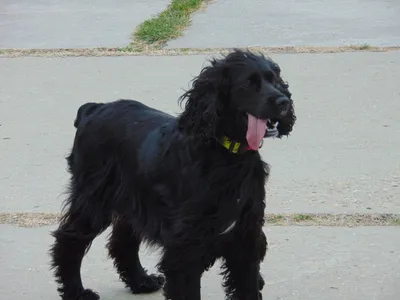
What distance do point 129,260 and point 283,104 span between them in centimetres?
140

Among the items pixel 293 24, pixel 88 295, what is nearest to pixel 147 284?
pixel 88 295

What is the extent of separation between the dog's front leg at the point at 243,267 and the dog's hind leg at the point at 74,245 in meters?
0.68

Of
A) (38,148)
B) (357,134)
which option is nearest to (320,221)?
(357,134)

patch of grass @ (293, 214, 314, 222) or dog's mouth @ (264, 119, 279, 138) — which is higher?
dog's mouth @ (264, 119, 279, 138)

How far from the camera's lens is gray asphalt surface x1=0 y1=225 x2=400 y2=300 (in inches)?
184

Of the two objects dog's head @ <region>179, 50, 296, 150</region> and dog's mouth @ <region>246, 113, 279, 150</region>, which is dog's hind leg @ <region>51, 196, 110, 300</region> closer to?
dog's head @ <region>179, 50, 296, 150</region>

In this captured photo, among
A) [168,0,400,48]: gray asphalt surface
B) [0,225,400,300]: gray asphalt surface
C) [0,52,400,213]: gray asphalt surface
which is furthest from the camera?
[168,0,400,48]: gray asphalt surface

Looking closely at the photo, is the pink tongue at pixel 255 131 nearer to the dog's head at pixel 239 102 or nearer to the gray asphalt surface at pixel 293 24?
the dog's head at pixel 239 102

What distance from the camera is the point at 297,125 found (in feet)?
22.4

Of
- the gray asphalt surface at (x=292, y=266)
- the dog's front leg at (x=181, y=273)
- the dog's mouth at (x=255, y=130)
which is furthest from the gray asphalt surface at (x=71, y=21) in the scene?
the dog's mouth at (x=255, y=130)

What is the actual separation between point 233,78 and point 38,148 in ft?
9.64

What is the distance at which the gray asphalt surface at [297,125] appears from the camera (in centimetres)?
576

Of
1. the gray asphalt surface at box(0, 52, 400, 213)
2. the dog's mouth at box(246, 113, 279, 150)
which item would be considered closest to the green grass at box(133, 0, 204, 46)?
the gray asphalt surface at box(0, 52, 400, 213)

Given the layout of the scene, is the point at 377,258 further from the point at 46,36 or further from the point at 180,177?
the point at 46,36
